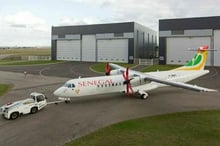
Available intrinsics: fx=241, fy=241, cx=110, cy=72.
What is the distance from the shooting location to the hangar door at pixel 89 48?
8019cm

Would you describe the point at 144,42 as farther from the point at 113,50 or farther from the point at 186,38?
the point at 186,38

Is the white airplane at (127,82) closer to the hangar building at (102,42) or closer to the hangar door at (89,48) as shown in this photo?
the hangar building at (102,42)

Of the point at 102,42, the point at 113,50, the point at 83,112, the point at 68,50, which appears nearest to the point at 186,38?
the point at 113,50

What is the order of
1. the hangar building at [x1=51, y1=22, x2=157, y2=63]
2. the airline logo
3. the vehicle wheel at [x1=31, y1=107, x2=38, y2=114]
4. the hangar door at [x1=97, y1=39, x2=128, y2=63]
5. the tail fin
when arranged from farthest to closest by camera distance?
the hangar door at [x1=97, y1=39, x2=128, y2=63] < the hangar building at [x1=51, y1=22, x2=157, y2=63] < the tail fin < the airline logo < the vehicle wheel at [x1=31, y1=107, x2=38, y2=114]

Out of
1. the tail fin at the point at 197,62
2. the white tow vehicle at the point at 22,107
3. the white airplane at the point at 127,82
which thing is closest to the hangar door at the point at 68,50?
the white airplane at the point at 127,82

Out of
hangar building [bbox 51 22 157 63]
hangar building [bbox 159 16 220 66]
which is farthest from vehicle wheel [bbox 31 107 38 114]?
hangar building [bbox 159 16 220 66]

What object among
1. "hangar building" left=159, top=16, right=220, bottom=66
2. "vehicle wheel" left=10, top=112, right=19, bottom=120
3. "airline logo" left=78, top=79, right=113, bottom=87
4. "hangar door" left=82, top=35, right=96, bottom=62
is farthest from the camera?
"hangar door" left=82, top=35, right=96, bottom=62

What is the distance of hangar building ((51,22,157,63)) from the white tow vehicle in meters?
49.9

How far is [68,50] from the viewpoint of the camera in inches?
3359

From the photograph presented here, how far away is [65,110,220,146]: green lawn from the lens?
16125mm

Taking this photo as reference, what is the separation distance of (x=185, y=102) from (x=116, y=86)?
8360mm

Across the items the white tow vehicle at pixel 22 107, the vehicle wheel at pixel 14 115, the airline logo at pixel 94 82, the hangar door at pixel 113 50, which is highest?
the hangar door at pixel 113 50

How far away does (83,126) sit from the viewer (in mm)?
20016

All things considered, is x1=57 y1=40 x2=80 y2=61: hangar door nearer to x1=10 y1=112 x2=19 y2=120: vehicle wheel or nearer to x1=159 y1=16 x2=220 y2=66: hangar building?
x1=159 y1=16 x2=220 y2=66: hangar building
